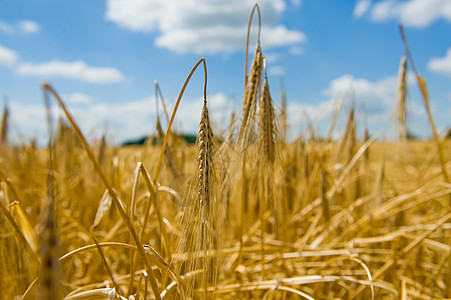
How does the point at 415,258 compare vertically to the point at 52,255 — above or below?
below

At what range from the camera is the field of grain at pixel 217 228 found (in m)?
0.54

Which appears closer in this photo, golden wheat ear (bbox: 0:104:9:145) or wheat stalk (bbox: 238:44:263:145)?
wheat stalk (bbox: 238:44:263:145)

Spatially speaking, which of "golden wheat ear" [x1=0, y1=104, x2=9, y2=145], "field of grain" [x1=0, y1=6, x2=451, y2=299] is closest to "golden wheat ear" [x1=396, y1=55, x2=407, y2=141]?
"field of grain" [x1=0, y1=6, x2=451, y2=299]

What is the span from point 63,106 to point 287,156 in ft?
5.71

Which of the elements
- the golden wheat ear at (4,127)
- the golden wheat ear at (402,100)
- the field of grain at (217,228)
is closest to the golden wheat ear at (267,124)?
the field of grain at (217,228)

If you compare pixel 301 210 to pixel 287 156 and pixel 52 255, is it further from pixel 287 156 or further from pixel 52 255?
pixel 52 255

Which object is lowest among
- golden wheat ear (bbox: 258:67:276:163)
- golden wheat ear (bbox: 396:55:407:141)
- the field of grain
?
the field of grain

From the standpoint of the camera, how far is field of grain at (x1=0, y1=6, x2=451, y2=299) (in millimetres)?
539

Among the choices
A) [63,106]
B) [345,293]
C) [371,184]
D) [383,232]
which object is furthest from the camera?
[371,184]

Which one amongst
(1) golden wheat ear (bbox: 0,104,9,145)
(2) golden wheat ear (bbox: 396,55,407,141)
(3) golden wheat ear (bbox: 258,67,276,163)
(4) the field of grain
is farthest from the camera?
(1) golden wheat ear (bbox: 0,104,9,145)

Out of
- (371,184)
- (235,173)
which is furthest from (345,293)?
(371,184)

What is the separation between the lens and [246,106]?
782 mm

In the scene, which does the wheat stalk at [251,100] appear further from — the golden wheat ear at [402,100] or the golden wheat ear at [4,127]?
the golden wheat ear at [4,127]

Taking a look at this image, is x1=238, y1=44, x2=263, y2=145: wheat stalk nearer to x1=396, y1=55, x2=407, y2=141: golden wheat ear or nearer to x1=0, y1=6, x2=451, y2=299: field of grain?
x1=0, y1=6, x2=451, y2=299: field of grain
